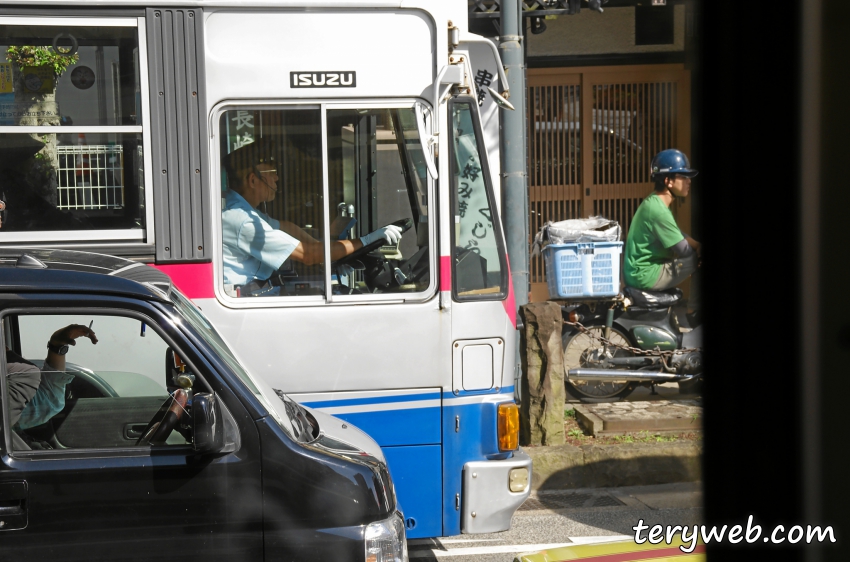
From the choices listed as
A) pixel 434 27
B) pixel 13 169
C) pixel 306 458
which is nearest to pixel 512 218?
pixel 434 27

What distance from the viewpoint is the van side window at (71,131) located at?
381 cm

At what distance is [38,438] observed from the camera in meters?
2.63

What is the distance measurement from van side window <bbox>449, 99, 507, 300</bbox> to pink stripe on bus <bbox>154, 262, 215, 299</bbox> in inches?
49.4

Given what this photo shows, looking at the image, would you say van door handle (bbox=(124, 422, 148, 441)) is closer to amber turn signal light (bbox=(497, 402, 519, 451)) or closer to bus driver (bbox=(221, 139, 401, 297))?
bus driver (bbox=(221, 139, 401, 297))

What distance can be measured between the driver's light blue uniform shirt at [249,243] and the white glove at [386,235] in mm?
360

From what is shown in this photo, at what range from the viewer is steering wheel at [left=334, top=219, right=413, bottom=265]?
4148 millimetres

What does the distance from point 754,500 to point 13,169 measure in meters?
3.51

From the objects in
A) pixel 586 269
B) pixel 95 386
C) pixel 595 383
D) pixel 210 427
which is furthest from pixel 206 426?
pixel 595 383

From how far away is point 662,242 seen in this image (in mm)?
7258

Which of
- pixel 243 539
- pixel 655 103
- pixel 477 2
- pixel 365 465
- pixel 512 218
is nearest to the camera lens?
pixel 243 539

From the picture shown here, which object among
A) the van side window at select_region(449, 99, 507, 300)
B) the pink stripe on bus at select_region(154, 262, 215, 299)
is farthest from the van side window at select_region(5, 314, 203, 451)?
the van side window at select_region(449, 99, 507, 300)

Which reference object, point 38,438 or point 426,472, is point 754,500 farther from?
point 426,472

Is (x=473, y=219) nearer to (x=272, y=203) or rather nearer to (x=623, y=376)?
(x=272, y=203)

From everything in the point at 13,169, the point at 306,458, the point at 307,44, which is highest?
the point at 307,44
